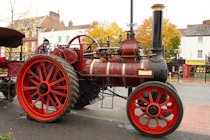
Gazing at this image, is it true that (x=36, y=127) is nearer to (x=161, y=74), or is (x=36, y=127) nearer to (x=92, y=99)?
(x=92, y=99)

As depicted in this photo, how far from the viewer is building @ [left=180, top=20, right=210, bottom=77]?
4127 centimetres

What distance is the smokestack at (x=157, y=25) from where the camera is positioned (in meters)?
5.84

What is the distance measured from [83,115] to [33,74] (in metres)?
1.84

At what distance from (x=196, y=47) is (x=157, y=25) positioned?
130ft

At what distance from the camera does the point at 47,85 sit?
20.1ft

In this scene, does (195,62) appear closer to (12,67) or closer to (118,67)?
(12,67)

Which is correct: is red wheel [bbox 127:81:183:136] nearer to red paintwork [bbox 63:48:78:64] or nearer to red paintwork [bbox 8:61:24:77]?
red paintwork [bbox 63:48:78:64]

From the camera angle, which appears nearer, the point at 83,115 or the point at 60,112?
the point at 60,112

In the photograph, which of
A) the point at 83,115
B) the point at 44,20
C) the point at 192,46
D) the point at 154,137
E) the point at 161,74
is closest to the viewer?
the point at 154,137

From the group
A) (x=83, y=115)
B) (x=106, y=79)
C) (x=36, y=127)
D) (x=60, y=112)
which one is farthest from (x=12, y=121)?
(x=106, y=79)

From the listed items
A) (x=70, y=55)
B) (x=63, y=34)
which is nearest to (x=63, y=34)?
(x=63, y=34)

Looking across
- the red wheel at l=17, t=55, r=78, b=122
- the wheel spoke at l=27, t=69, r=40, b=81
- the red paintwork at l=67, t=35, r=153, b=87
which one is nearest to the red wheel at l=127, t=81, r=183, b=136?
the red paintwork at l=67, t=35, r=153, b=87

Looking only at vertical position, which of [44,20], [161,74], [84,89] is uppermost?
[44,20]

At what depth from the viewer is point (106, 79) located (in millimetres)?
6219
